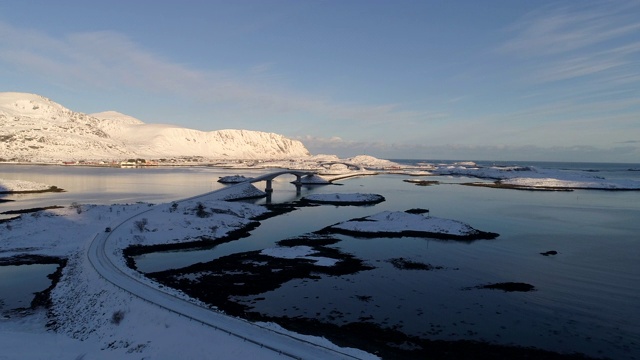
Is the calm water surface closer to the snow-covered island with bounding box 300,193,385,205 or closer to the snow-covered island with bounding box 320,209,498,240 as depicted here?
the snow-covered island with bounding box 320,209,498,240

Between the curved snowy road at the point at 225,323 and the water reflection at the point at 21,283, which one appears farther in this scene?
the water reflection at the point at 21,283

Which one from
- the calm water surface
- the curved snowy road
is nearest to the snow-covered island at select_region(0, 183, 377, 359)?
the curved snowy road

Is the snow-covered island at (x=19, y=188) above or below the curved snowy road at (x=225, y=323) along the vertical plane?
below

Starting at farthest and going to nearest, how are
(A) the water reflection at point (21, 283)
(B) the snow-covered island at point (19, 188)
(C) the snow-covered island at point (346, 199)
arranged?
(B) the snow-covered island at point (19, 188), (C) the snow-covered island at point (346, 199), (A) the water reflection at point (21, 283)

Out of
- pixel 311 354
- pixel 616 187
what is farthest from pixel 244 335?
pixel 616 187

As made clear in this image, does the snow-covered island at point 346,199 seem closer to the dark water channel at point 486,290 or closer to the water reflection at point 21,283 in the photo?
the dark water channel at point 486,290

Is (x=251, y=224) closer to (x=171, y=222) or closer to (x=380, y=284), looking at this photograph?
(x=171, y=222)

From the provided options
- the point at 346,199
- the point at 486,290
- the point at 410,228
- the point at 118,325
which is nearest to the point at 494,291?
the point at 486,290

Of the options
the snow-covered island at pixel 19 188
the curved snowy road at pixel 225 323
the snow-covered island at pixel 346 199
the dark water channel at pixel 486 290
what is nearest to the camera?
the curved snowy road at pixel 225 323

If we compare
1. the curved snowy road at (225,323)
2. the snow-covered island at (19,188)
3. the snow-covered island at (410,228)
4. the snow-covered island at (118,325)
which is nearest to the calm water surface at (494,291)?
the snow-covered island at (410,228)
